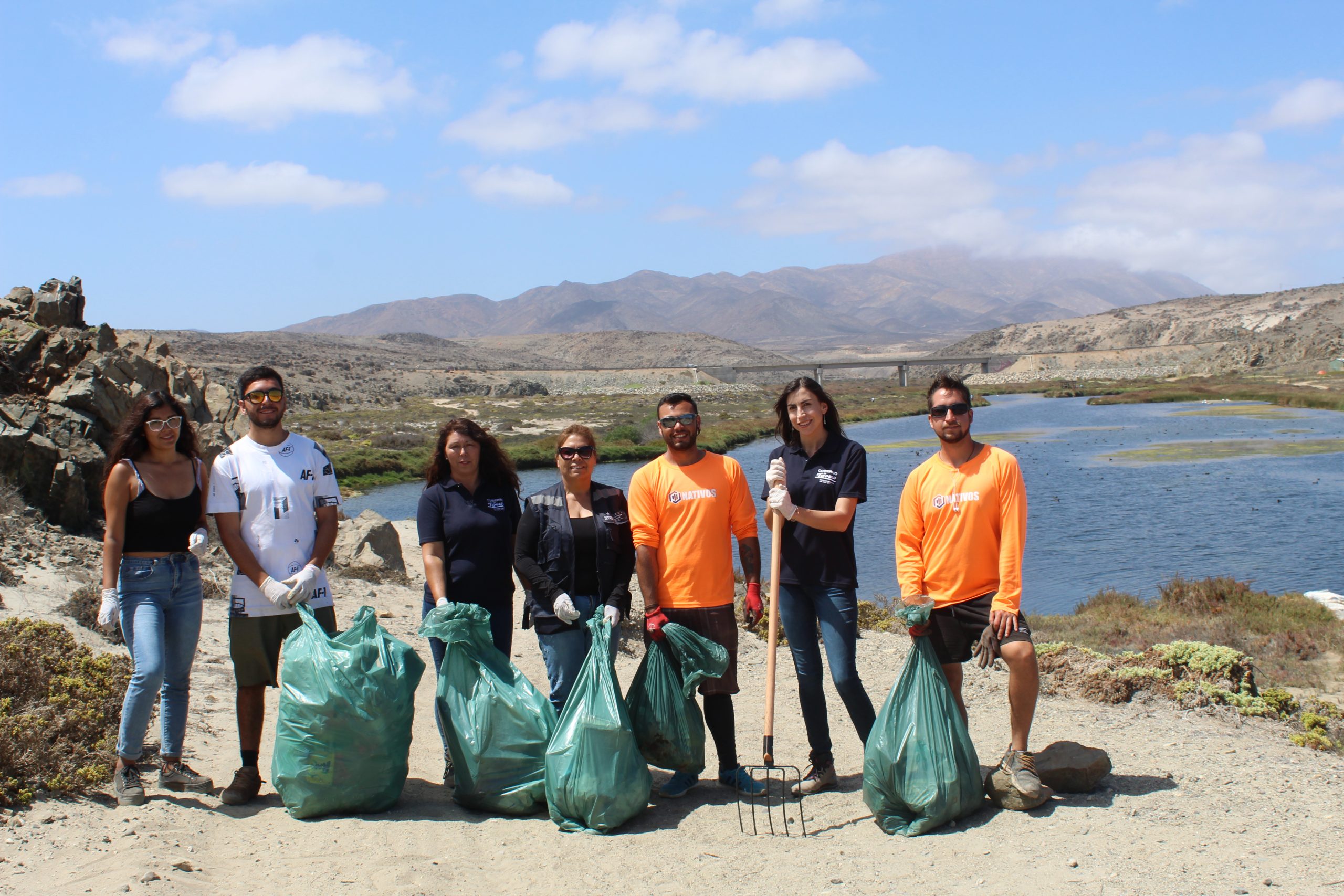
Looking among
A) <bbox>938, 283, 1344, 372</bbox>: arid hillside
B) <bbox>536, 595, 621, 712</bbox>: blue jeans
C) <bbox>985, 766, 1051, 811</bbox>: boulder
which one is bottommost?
<bbox>985, 766, 1051, 811</bbox>: boulder

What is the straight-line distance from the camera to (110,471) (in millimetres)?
4402

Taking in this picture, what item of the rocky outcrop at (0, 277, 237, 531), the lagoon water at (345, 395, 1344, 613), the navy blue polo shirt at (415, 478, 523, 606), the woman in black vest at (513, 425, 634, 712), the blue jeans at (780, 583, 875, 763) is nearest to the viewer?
the blue jeans at (780, 583, 875, 763)

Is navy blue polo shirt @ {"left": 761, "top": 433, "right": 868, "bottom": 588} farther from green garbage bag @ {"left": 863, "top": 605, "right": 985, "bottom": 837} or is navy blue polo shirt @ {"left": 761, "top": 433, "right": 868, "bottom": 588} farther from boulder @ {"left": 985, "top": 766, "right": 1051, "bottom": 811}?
boulder @ {"left": 985, "top": 766, "right": 1051, "bottom": 811}

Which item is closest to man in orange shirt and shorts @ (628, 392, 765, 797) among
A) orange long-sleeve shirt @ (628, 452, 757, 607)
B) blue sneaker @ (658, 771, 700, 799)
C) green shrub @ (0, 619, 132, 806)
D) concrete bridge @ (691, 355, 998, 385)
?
orange long-sleeve shirt @ (628, 452, 757, 607)

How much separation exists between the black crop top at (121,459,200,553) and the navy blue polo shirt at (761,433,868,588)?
105 inches

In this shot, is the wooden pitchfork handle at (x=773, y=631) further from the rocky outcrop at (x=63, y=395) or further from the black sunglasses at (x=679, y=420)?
the rocky outcrop at (x=63, y=395)

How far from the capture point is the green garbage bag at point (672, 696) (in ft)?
14.6

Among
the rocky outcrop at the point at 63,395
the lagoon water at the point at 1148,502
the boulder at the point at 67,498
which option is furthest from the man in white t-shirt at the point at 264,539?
the lagoon water at the point at 1148,502

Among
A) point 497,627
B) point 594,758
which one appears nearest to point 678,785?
point 594,758

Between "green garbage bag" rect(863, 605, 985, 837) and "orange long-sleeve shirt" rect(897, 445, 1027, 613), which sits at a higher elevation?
"orange long-sleeve shirt" rect(897, 445, 1027, 613)

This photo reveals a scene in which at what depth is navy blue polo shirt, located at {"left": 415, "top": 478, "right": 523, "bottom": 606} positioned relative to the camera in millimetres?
4676

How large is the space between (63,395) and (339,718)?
7944 millimetres

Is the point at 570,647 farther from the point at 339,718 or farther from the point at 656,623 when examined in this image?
the point at 339,718

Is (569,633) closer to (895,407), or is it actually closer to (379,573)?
(379,573)
